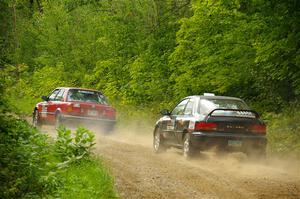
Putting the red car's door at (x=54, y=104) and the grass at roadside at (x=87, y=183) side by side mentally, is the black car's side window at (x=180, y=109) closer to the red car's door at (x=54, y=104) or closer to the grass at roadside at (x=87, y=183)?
the grass at roadside at (x=87, y=183)

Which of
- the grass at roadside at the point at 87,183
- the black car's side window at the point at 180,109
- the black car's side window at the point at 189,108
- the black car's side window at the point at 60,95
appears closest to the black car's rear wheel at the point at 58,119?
the black car's side window at the point at 60,95

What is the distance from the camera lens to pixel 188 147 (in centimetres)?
1308

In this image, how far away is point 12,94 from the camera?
7.51 metres

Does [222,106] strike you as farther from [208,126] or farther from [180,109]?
[180,109]

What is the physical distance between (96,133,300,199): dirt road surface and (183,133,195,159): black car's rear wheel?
157 mm

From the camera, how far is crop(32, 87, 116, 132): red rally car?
19.4 m

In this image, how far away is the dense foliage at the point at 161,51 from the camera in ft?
52.1

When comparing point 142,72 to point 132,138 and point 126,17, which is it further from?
point 132,138

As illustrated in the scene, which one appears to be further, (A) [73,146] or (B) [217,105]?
(B) [217,105]

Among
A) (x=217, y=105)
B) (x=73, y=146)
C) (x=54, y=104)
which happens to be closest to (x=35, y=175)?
(x=73, y=146)

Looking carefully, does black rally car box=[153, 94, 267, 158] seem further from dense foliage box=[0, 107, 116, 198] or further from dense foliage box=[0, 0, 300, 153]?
dense foliage box=[0, 0, 300, 153]

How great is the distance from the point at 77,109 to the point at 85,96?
90 centimetres

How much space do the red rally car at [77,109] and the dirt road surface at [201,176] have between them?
4901 mm

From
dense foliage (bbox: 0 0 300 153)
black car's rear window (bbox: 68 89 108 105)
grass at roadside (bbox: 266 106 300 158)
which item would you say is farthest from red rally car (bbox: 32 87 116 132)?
grass at roadside (bbox: 266 106 300 158)
